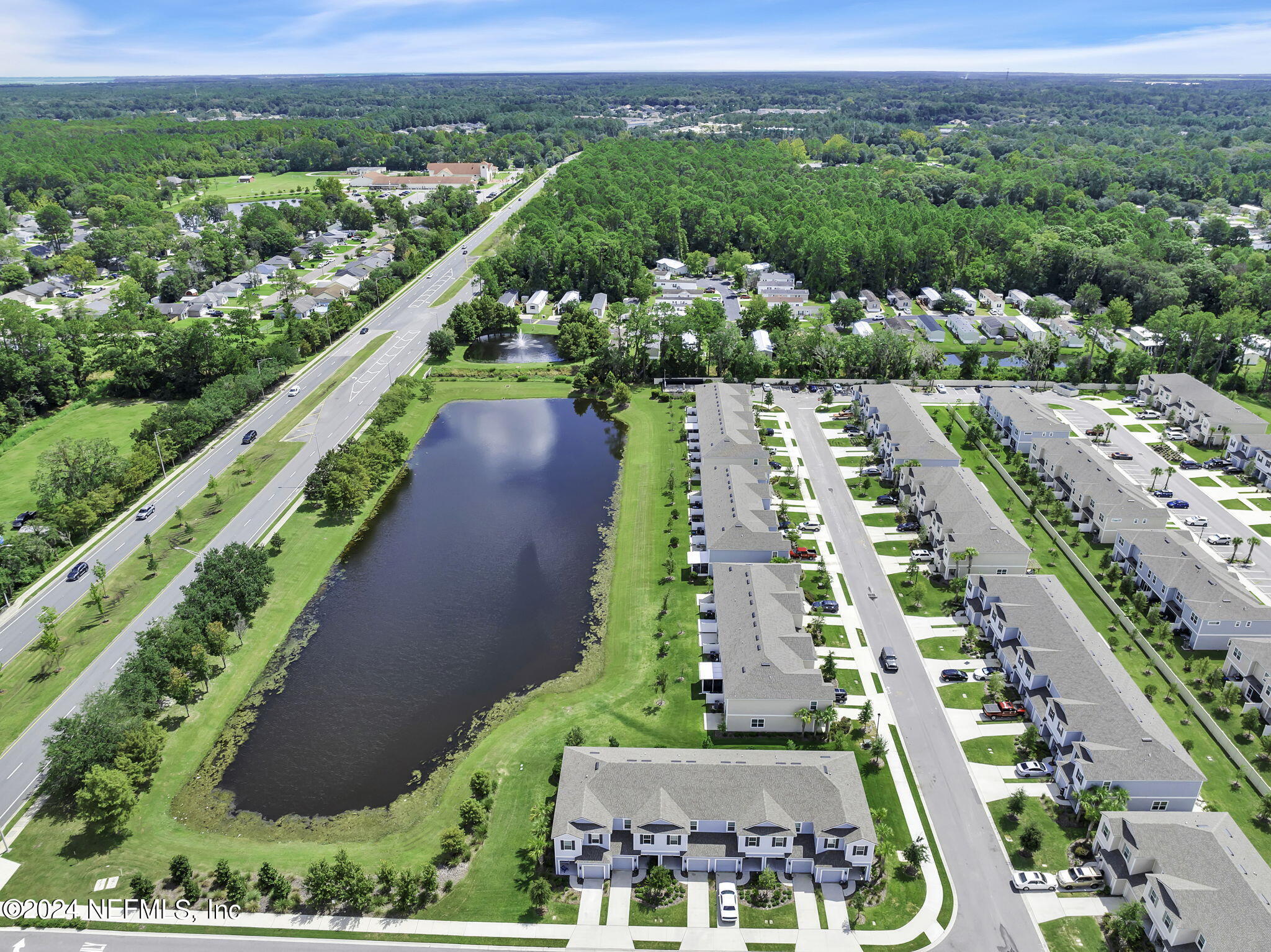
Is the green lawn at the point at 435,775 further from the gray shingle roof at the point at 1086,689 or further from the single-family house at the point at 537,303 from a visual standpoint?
the single-family house at the point at 537,303

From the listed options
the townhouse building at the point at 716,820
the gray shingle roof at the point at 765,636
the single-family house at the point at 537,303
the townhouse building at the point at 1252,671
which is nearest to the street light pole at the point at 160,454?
the gray shingle roof at the point at 765,636

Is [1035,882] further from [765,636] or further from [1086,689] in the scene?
[765,636]

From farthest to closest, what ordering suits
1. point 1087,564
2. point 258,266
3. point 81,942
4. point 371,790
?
point 258,266 < point 1087,564 < point 371,790 < point 81,942

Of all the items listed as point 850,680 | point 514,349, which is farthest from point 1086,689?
point 514,349

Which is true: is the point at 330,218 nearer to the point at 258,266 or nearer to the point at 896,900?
the point at 258,266

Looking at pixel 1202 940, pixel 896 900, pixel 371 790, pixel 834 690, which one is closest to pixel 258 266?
pixel 371 790

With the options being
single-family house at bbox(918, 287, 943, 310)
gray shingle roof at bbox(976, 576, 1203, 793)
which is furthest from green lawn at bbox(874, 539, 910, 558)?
single-family house at bbox(918, 287, 943, 310)
